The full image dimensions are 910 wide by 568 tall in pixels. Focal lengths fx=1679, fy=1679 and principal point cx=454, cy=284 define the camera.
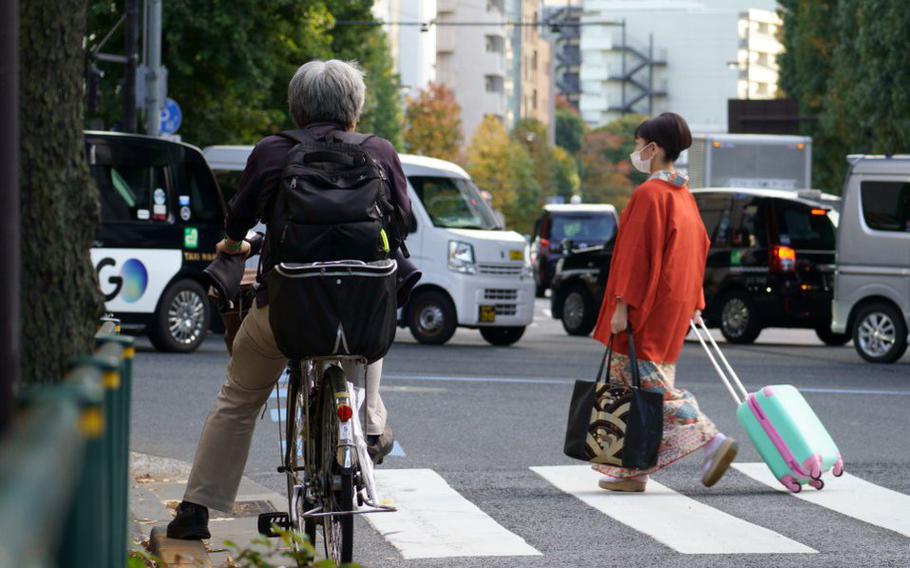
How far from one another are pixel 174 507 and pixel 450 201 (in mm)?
12910

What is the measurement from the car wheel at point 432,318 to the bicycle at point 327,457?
554 inches

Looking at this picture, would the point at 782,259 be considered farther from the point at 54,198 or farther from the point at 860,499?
the point at 54,198

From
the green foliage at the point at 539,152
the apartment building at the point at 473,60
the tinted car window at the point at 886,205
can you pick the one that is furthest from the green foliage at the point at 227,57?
the apartment building at the point at 473,60

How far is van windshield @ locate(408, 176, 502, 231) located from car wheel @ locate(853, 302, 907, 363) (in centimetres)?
444

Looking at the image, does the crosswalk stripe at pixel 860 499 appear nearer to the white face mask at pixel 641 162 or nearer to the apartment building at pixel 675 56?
the white face mask at pixel 641 162

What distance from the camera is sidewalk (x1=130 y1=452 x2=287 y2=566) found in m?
5.27

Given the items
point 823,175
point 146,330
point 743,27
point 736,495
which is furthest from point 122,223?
point 743,27

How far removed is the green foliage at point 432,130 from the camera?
291 feet

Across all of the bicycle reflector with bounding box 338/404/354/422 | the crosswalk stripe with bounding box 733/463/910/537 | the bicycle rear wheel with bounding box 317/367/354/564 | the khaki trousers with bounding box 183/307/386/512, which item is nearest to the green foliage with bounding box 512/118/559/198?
the crosswalk stripe with bounding box 733/463/910/537

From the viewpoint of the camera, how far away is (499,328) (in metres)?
20.5

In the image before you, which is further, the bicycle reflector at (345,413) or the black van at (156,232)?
the black van at (156,232)

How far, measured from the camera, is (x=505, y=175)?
9381cm

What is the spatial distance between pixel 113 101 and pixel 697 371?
1809cm

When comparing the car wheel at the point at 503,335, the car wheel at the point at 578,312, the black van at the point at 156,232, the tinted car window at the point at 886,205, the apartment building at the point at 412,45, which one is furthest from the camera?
the apartment building at the point at 412,45
